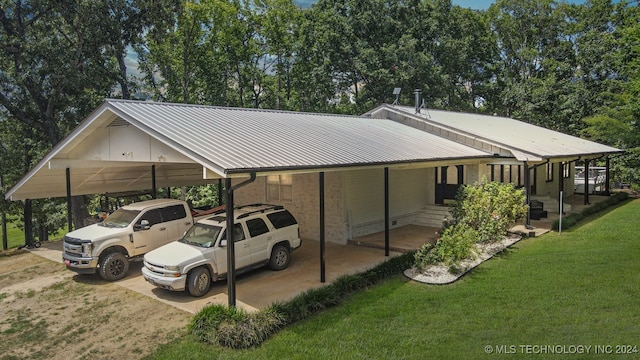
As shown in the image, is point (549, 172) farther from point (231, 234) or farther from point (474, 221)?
point (231, 234)

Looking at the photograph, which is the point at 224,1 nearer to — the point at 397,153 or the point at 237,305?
the point at 397,153

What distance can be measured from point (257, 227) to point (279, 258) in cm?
110

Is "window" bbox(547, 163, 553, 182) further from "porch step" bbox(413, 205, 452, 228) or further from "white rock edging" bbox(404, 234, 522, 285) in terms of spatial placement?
"white rock edging" bbox(404, 234, 522, 285)

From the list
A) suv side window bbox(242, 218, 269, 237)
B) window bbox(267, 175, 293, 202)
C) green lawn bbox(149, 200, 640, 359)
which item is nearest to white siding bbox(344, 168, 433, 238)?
window bbox(267, 175, 293, 202)

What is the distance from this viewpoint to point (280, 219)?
11195mm

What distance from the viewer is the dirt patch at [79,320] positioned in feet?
23.7

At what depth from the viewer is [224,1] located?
110 ft

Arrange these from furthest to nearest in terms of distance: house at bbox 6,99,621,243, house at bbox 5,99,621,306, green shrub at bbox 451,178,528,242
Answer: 1. green shrub at bbox 451,178,528,242
2. house at bbox 6,99,621,243
3. house at bbox 5,99,621,306

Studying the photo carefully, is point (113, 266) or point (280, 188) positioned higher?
point (280, 188)

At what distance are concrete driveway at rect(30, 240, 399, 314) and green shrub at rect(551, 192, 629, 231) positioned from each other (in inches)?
297

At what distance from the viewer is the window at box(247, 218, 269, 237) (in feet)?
34.0

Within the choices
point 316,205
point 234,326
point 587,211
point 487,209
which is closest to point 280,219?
point 316,205

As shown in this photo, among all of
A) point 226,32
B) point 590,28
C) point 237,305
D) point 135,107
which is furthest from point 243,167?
point 590,28

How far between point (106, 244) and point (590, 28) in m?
46.5
